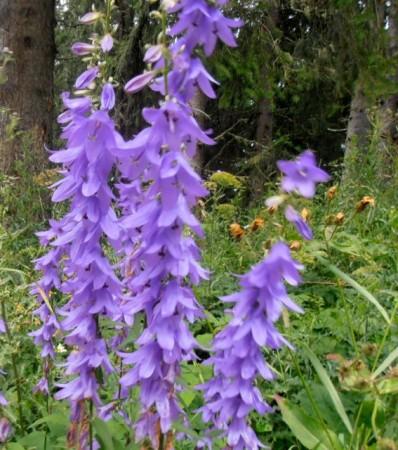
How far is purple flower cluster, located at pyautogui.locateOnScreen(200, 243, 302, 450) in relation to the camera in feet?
3.53

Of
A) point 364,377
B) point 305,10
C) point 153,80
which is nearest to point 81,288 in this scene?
point 153,80

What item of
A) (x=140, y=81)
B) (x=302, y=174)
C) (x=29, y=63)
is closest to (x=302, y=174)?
(x=302, y=174)

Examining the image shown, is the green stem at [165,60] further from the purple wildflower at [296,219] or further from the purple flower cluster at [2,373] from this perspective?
the purple flower cluster at [2,373]

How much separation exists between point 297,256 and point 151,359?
59.3 inches

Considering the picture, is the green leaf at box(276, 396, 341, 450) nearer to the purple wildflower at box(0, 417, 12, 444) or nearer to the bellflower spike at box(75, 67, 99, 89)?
the purple wildflower at box(0, 417, 12, 444)

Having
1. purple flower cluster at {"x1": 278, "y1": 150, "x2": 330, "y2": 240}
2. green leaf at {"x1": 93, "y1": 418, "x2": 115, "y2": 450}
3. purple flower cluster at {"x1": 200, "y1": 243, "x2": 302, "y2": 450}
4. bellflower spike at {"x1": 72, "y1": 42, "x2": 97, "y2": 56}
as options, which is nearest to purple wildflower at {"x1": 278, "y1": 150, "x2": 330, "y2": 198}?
purple flower cluster at {"x1": 278, "y1": 150, "x2": 330, "y2": 240}

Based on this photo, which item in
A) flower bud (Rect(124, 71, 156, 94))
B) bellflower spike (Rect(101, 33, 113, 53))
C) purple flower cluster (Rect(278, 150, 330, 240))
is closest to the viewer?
purple flower cluster (Rect(278, 150, 330, 240))

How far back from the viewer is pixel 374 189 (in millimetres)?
4203

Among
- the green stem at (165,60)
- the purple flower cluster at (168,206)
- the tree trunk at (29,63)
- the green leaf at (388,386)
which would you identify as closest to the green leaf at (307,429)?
the green leaf at (388,386)

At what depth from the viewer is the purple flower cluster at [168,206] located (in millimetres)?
1094

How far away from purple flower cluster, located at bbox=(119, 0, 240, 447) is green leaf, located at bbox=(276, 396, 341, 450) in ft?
1.52

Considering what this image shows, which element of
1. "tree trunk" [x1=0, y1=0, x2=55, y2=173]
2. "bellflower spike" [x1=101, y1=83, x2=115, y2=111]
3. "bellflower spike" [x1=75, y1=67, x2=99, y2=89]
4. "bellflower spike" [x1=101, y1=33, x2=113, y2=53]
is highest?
"bellflower spike" [x1=101, y1=33, x2=113, y2=53]

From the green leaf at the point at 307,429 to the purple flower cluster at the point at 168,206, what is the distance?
1.52 feet

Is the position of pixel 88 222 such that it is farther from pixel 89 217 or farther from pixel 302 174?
pixel 302 174
